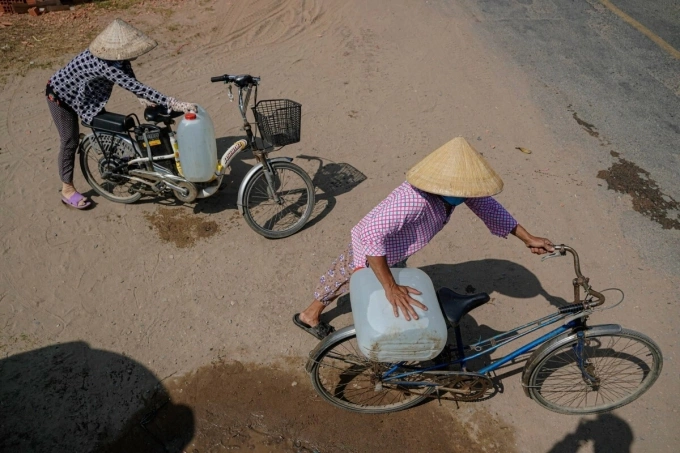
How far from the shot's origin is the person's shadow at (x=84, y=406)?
3.30 metres

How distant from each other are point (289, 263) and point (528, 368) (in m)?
2.22

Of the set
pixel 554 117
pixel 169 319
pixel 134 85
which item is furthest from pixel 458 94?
pixel 169 319

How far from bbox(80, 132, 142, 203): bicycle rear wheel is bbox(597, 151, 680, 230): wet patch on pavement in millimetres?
5047

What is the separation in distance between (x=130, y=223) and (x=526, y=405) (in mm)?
3845

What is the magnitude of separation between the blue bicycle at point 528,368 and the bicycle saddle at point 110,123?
9.01ft

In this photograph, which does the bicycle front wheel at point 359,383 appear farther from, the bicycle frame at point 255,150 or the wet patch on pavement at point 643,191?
the wet patch on pavement at point 643,191

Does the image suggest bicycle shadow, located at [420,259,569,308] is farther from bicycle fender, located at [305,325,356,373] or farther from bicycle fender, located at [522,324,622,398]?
bicycle fender, located at [305,325,356,373]

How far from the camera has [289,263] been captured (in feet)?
15.0

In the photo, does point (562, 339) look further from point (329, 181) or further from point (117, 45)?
point (117, 45)

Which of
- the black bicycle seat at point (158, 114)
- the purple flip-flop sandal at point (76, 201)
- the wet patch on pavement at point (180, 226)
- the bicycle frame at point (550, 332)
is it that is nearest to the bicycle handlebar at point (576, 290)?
the bicycle frame at point (550, 332)

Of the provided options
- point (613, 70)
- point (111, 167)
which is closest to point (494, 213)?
point (111, 167)

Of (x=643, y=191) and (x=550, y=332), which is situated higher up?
(x=550, y=332)

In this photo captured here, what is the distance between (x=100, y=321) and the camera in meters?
4.02

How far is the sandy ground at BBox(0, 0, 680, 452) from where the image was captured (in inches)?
138
